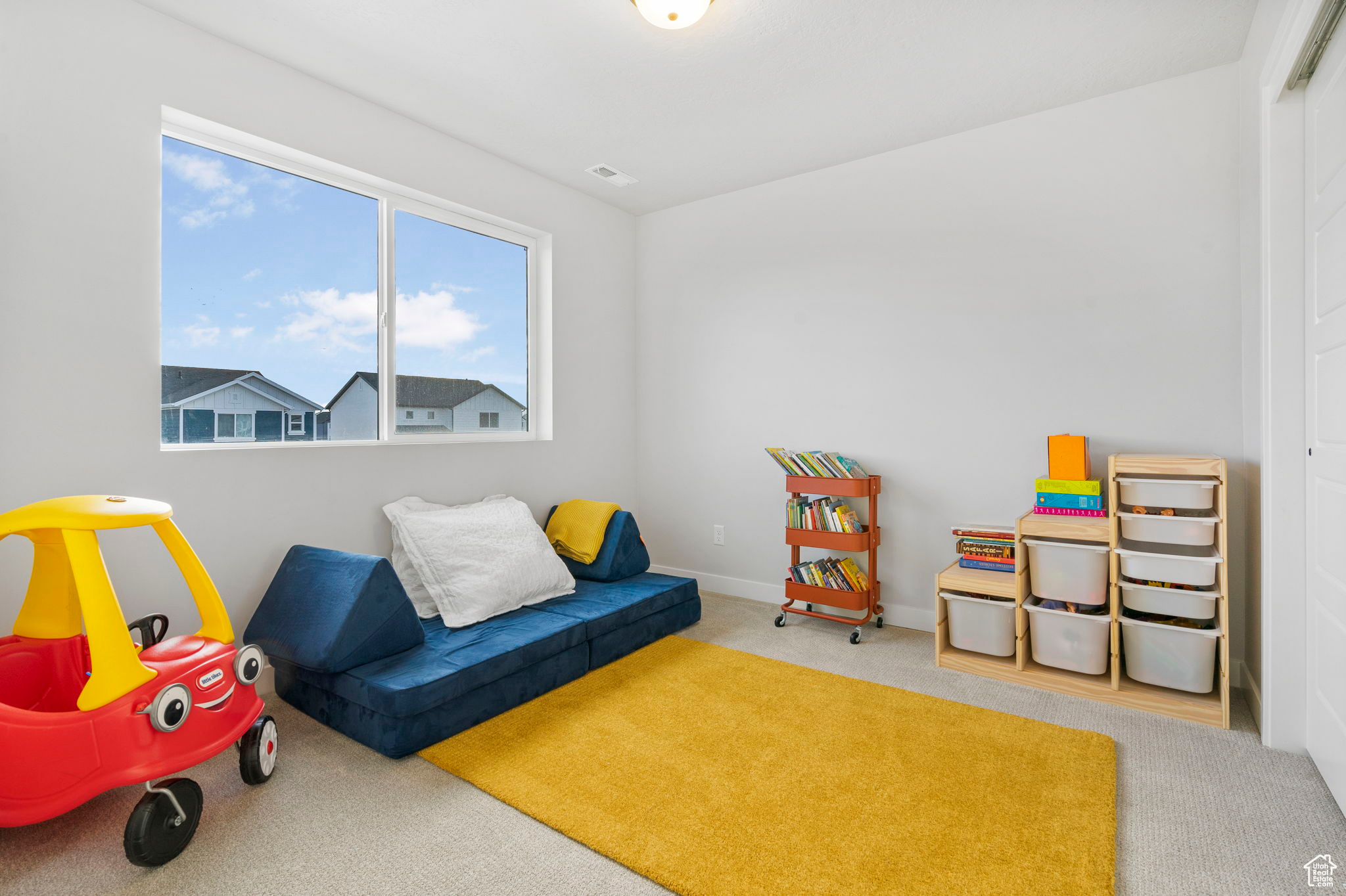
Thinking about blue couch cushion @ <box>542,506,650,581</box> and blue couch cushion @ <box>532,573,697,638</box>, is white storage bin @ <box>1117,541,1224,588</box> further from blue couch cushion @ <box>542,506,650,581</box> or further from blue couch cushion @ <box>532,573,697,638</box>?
blue couch cushion @ <box>542,506,650,581</box>

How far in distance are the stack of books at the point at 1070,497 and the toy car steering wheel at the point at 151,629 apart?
3367mm

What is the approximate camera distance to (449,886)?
1511 millimetres

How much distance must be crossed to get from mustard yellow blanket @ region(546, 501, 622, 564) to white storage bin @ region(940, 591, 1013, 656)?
1.75m

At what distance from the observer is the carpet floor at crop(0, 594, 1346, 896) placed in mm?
1521

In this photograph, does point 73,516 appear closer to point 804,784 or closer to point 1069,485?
point 804,784

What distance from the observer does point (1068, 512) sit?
2.72 metres

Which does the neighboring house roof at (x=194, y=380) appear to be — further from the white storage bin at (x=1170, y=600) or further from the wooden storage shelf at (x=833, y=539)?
the white storage bin at (x=1170, y=600)

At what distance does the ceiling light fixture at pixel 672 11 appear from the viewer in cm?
209

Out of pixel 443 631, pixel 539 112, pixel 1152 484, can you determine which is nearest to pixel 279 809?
pixel 443 631

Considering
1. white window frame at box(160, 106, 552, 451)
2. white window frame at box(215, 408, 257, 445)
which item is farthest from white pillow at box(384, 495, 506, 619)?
white window frame at box(215, 408, 257, 445)

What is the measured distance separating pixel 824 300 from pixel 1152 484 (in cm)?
186

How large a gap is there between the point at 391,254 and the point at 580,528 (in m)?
1.71

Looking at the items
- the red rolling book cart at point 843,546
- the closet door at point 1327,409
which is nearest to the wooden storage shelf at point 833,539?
the red rolling book cart at point 843,546

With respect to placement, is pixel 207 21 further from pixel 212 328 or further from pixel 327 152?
pixel 212 328
